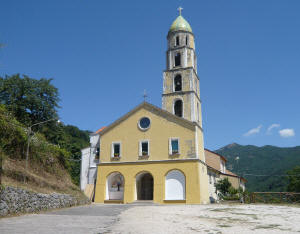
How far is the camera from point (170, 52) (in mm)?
36594

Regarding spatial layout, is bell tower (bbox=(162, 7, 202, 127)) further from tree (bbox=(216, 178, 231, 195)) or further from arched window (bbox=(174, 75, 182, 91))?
tree (bbox=(216, 178, 231, 195))

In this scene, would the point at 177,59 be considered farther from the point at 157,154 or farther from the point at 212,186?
the point at 212,186

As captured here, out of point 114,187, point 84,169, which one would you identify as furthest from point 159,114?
point 84,169

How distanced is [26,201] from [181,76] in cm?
2391

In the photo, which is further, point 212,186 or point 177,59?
point 177,59

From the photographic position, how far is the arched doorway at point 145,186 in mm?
30384

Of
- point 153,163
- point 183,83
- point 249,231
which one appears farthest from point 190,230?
point 183,83

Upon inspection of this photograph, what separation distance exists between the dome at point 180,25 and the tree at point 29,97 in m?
18.0

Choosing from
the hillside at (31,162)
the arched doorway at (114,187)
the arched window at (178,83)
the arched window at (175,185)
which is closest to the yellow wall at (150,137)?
the arched window at (175,185)

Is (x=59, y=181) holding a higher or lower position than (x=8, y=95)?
lower

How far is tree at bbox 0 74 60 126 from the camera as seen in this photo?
37469 mm

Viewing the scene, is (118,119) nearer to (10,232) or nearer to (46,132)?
(46,132)

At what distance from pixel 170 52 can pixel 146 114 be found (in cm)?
1004

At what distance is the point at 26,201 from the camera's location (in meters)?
15.4
